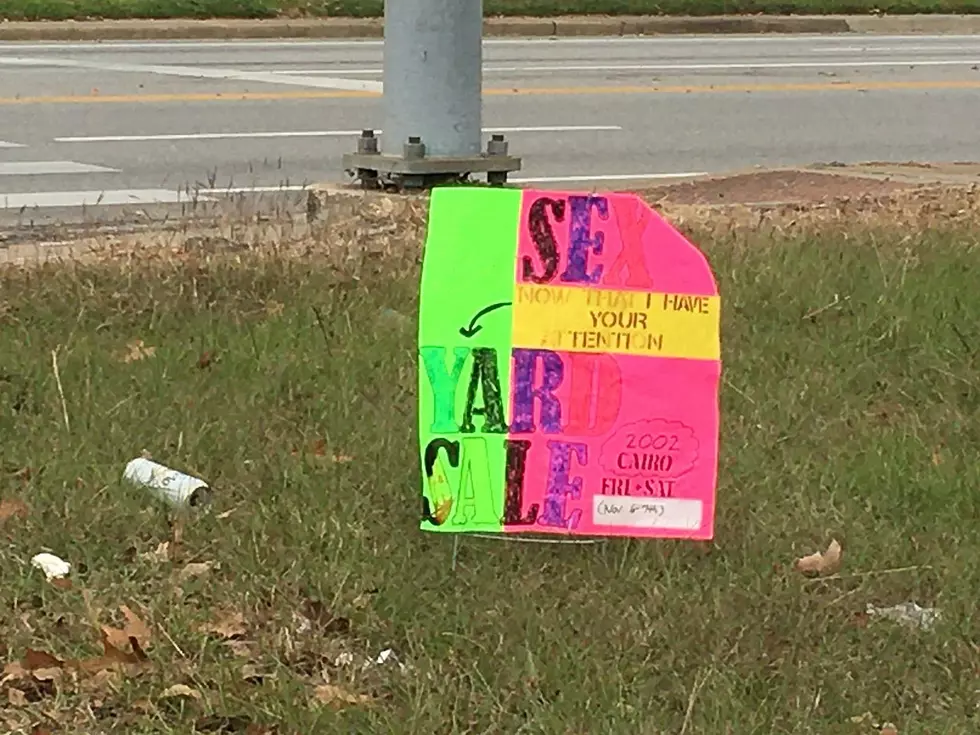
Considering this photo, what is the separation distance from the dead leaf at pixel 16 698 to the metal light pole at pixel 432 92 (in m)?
4.09

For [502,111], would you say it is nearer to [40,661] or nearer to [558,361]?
[558,361]

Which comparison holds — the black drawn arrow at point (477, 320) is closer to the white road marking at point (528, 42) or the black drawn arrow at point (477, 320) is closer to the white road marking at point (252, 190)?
the white road marking at point (252, 190)

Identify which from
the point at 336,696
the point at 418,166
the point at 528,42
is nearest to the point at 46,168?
the point at 418,166

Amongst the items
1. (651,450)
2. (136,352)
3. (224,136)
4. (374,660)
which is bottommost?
(224,136)

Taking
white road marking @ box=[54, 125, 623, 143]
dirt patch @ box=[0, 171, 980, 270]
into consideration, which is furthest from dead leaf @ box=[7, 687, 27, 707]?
white road marking @ box=[54, 125, 623, 143]

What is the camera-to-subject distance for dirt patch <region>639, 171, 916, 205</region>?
319 inches

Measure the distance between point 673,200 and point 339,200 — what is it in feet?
5.27

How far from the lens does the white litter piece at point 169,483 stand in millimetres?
4027

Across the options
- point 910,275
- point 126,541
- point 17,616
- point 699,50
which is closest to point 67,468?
point 126,541

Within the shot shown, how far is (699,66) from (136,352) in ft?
42.5

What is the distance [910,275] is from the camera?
19.6 feet

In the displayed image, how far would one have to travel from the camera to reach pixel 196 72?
15.6 meters

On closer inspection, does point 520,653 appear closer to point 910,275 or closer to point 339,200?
point 910,275

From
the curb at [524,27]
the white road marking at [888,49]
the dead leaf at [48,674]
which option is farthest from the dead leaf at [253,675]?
the white road marking at [888,49]
